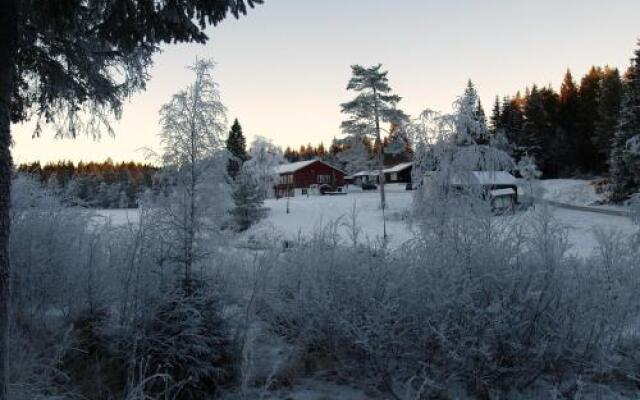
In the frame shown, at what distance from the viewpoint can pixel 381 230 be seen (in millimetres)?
28219

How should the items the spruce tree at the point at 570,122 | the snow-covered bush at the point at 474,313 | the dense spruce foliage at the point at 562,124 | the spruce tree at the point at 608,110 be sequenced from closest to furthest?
the snow-covered bush at the point at 474,313
the spruce tree at the point at 608,110
the dense spruce foliage at the point at 562,124
the spruce tree at the point at 570,122

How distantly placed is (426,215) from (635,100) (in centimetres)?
3202

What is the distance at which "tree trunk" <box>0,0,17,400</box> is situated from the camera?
12.0 feet

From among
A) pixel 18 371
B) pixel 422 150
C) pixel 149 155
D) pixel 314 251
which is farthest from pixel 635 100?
pixel 18 371

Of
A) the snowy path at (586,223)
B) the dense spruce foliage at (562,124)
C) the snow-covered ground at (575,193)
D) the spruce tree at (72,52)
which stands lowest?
the snowy path at (586,223)

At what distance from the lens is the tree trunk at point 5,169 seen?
3664 mm

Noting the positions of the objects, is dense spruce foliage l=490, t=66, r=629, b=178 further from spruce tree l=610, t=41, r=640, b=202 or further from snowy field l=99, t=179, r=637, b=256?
spruce tree l=610, t=41, r=640, b=202

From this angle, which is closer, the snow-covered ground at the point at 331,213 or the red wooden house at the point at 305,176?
the snow-covered ground at the point at 331,213

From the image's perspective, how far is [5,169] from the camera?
380 cm

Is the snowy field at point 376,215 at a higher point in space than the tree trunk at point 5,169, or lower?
lower

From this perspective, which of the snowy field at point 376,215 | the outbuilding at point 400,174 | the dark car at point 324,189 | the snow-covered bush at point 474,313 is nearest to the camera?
the snow-covered bush at point 474,313

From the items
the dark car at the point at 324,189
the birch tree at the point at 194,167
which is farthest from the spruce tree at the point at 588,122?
the birch tree at the point at 194,167

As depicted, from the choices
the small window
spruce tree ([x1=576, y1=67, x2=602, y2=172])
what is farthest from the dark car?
spruce tree ([x1=576, y1=67, x2=602, y2=172])

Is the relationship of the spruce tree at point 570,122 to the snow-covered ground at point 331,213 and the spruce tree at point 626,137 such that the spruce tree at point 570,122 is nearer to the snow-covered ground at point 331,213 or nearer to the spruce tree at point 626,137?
the spruce tree at point 626,137
